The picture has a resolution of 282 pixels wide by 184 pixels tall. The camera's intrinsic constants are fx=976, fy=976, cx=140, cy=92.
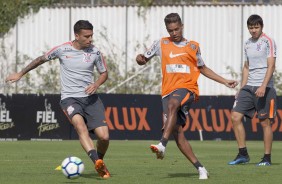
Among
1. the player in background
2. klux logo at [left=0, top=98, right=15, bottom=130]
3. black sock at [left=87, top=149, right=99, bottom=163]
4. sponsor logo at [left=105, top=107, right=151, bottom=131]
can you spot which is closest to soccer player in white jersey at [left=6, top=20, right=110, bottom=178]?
black sock at [left=87, top=149, right=99, bottom=163]

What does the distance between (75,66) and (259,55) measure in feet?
11.5

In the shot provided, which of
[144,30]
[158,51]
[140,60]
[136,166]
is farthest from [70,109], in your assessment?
[144,30]

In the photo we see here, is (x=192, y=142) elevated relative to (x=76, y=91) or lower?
lower

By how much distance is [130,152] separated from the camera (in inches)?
771

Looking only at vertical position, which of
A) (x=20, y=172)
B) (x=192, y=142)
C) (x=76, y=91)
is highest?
(x=76, y=91)

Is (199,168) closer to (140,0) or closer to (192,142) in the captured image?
(192,142)

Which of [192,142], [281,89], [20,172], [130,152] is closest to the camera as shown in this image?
[20,172]

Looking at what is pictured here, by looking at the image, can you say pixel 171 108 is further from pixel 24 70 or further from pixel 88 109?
pixel 24 70

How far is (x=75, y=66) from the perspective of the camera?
43.6 feet

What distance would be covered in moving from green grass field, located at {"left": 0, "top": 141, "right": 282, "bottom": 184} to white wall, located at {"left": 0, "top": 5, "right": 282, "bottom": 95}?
12.1 metres

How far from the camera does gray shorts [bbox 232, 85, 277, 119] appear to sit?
1549 cm

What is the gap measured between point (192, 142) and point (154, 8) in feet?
36.9

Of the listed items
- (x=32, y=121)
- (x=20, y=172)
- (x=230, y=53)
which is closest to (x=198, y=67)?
(x=20, y=172)

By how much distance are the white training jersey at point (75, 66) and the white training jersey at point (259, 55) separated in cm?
312
